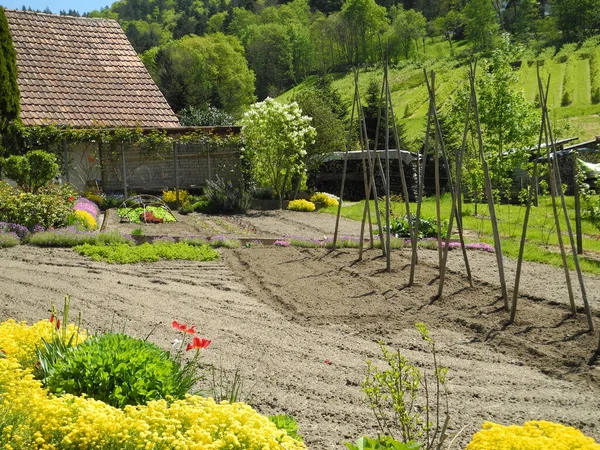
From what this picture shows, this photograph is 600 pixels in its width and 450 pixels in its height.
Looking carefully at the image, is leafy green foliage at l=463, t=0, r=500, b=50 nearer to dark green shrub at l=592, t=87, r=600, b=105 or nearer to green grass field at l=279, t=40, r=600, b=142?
green grass field at l=279, t=40, r=600, b=142

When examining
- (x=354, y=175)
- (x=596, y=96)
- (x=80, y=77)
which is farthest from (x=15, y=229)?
(x=596, y=96)

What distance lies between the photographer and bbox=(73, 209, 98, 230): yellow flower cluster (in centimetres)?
1405

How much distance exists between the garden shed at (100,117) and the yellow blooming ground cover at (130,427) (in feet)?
55.2

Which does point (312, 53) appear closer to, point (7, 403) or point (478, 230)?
point (478, 230)

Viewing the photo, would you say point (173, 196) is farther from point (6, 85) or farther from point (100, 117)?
point (6, 85)

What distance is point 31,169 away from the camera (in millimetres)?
14180

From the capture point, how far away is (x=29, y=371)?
4395mm

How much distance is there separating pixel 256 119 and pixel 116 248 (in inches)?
417

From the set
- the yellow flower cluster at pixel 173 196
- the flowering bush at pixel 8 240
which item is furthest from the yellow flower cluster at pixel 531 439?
the yellow flower cluster at pixel 173 196

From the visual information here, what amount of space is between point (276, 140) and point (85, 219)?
26.6ft

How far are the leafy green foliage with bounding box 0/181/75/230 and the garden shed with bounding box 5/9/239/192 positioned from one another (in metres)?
6.43

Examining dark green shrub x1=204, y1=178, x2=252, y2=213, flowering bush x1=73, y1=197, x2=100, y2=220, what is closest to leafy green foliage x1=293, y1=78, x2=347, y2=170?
dark green shrub x1=204, y1=178, x2=252, y2=213

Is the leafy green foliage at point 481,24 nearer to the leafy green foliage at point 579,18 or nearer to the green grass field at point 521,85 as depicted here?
the green grass field at point 521,85

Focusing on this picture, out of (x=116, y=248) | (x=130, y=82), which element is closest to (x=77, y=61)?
(x=130, y=82)
